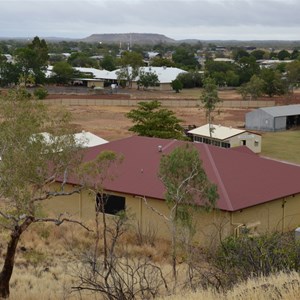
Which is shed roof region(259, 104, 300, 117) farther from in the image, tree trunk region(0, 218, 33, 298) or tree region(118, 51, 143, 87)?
tree region(118, 51, 143, 87)

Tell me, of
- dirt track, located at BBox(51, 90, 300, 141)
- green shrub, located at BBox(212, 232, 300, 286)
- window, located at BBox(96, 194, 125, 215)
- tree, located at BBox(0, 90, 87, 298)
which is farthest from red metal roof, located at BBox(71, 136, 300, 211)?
dirt track, located at BBox(51, 90, 300, 141)

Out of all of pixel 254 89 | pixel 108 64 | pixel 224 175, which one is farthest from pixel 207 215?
pixel 108 64

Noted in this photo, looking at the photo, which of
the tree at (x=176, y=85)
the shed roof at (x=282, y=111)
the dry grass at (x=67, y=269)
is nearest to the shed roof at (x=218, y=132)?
the shed roof at (x=282, y=111)

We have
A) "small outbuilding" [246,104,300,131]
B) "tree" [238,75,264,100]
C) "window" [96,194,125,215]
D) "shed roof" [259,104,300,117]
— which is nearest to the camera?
"window" [96,194,125,215]

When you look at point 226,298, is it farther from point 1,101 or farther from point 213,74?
point 213,74

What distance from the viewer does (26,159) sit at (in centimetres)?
1919

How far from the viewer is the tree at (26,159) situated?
1767cm

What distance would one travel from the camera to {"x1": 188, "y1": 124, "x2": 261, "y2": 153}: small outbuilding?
46.9 meters

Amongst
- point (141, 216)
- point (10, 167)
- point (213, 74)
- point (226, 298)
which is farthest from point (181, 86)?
point (226, 298)

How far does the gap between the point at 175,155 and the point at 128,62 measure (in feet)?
330

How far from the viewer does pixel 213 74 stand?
119375 millimetres

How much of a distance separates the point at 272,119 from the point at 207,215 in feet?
128

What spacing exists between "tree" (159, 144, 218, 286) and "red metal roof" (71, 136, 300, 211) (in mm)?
3356

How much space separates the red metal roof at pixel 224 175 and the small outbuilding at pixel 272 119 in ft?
106
